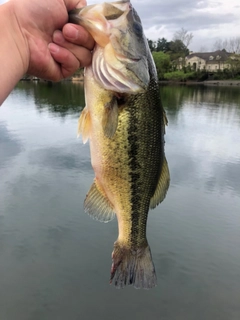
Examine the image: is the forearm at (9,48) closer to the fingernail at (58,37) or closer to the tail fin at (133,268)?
the fingernail at (58,37)

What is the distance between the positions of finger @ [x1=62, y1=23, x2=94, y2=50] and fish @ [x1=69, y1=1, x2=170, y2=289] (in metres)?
0.03

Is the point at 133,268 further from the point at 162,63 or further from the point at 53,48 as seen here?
the point at 162,63

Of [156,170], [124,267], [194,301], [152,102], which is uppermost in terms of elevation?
[152,102]

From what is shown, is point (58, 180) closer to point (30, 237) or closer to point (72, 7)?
point (30, 237)

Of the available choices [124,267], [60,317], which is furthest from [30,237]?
[124,267]

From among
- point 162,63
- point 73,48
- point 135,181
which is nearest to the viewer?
point 73,48

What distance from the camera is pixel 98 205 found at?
195cm

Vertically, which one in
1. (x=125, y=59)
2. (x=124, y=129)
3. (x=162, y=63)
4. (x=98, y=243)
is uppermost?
(x=162, y=63)

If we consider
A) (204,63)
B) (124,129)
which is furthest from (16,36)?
(204,63)

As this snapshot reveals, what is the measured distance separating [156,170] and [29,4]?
1080mm

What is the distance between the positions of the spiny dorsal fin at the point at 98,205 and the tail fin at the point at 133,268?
0.23 metres

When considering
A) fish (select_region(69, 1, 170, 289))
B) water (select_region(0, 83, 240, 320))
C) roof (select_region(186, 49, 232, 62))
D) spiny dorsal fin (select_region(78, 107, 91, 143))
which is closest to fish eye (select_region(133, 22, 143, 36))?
fish (select_region(69, 1, 170, 289))

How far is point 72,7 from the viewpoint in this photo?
1.70m

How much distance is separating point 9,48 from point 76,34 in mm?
320
